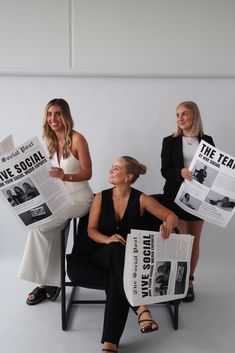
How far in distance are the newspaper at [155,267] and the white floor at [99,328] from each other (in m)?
0.28

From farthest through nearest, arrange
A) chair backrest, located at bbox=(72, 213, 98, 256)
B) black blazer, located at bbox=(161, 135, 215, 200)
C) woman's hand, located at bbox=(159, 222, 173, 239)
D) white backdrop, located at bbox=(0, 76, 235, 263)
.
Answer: white backdrop, located at bbox=(0, 76, 235, 263) < black blazer, located at bbox=(161, 135, 215, 200) < chair backrest, located at bbox=(72, 213, 98, 256) < woman's hand, located at bbox=(159, 222, 173, 239)

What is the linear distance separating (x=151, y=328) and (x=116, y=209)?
0.71 meters

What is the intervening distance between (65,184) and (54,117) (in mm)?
438

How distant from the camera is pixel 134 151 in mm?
3016

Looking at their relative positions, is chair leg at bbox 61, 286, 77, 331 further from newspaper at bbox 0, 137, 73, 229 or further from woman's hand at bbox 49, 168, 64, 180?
woman's hand at bbox 49, 168, 64, 180

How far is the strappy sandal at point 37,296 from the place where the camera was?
8.23ft

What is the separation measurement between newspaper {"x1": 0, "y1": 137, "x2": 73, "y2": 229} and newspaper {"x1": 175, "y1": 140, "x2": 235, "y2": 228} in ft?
2.54

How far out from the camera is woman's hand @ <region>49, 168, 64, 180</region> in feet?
7.13

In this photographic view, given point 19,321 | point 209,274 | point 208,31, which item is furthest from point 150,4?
point 19,321

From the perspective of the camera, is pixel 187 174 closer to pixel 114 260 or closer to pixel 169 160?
pixel 169 160

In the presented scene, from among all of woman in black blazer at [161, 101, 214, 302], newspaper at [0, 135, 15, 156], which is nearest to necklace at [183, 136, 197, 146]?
woman in black blazer at [161, 101, 214, 302]

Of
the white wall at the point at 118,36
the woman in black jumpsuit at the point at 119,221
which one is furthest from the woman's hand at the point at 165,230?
the white wall at the point at 118,36

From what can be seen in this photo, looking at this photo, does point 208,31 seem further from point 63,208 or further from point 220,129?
point 63,208

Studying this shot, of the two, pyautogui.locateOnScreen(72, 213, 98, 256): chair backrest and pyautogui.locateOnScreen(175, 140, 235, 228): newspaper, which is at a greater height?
pyautogui.locateOnScreen(175, 140, 235, 228): newspaper
